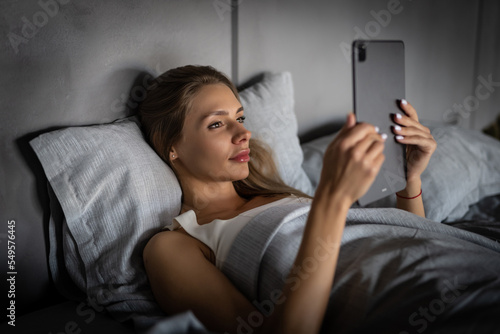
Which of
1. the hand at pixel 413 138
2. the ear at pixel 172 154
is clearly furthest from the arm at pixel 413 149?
the ear at pixel 172 154

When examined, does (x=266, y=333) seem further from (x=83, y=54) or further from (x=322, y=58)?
(x=322, y=58)

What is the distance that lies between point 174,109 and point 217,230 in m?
0.35

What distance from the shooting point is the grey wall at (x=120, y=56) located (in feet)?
3.30

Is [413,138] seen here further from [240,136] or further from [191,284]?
[191,284]

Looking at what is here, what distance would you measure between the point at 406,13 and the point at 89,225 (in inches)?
74.8

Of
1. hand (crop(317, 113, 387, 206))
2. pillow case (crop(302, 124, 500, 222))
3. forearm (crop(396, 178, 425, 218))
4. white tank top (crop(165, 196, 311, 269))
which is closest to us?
hand (crop(317, 113, 387, 206))

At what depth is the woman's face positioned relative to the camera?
1.09m

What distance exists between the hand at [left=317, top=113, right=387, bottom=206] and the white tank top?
0.31 meters

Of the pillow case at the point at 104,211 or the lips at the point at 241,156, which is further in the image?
the lips at the point at 241,156

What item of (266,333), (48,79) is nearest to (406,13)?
(48,79)

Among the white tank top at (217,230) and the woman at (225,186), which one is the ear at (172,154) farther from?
the white tank top at (217,230)

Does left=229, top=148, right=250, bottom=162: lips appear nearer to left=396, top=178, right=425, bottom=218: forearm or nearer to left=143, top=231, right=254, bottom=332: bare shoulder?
left=143, top=231, right=254, bottom=332: bare shoulder

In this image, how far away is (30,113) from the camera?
1.03 meters

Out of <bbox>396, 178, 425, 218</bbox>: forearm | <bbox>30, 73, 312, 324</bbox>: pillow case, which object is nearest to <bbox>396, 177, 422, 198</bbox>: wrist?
<bbox>396, 178, 425, 218</bbox>: forearm
